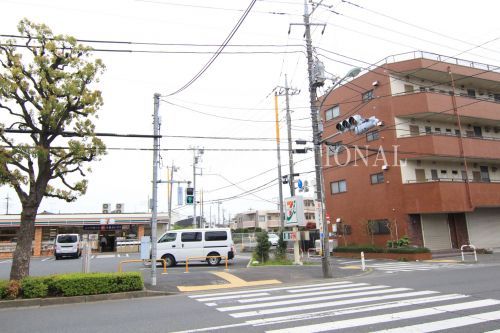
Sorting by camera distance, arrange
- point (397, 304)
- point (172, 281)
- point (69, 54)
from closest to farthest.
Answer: point (397, 304) → point (69, 54) → point (172, 281)

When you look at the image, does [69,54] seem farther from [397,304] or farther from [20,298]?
[397,304]

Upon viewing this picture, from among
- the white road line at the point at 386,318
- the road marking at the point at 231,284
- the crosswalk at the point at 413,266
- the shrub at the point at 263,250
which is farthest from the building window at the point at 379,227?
the white road line at the point at 386,318

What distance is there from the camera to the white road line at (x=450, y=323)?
6711 millimetres

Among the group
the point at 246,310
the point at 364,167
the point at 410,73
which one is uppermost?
the point at 410,73

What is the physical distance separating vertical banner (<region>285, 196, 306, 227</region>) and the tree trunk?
40.9 ft

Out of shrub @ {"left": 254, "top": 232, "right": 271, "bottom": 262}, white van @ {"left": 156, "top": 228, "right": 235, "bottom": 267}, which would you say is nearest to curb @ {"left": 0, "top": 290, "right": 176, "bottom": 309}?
white van @ {"left": 156, "top": 228, "right": 235, "bottom": 267}

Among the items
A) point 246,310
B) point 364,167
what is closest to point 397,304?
point 246,310

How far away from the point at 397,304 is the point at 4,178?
447 inches

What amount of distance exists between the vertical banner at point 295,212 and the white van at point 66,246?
18298mm

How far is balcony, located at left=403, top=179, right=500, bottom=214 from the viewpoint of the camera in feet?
81.7

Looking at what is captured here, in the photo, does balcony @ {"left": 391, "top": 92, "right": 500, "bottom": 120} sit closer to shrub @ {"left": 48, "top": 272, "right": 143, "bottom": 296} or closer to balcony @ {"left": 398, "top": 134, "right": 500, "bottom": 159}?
balcony @ {"left": 398, "top": 134, "right": 500, "bottom": 159}

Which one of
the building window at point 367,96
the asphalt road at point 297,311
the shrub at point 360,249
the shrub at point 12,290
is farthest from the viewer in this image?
the building window at point 367,96

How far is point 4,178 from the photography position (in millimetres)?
11461

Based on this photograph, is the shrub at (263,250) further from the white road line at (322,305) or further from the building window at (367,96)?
the building window at (367,96)
